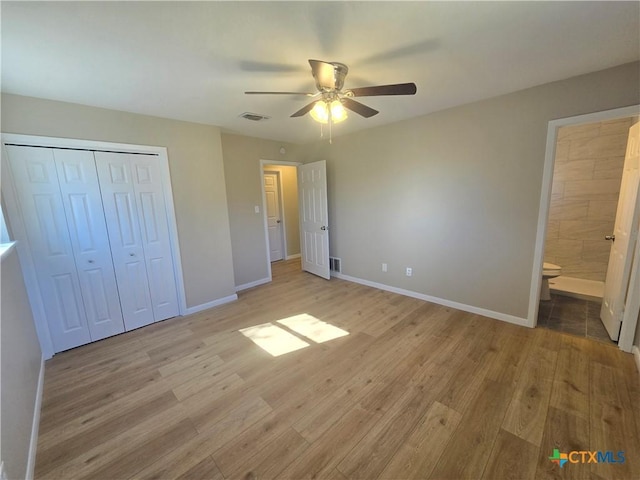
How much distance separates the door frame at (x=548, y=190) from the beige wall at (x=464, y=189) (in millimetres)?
41

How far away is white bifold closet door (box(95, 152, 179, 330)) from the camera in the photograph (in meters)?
2.73

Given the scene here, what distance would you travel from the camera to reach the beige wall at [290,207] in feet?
19.4

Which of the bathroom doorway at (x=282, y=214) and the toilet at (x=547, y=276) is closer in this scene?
the toilet at (x=547, y=276)

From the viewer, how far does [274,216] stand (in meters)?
5.83

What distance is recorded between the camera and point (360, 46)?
1688 mm

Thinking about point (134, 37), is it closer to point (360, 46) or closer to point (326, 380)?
point (360, 46)

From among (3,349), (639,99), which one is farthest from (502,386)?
(3,349)

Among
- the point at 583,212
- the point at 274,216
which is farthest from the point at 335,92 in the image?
the point at 583,212

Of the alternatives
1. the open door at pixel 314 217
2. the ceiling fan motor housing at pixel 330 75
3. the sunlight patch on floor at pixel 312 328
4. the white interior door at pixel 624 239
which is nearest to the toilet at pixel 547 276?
the white interior door at pixel 624 239

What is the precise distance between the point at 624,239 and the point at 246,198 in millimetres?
4422

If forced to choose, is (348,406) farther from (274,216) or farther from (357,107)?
(274,216)

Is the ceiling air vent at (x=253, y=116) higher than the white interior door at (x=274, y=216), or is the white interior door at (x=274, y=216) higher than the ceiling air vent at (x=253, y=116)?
the ceiling air vent at (x=253, y=116)

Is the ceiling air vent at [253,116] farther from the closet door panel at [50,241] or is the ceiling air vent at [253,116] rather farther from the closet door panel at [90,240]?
the closet door panel at [50,241]

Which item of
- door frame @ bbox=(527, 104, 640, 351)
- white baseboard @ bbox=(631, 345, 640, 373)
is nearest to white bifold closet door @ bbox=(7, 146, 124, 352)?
door frame @ bbox=(527, 104, 640, 351)
